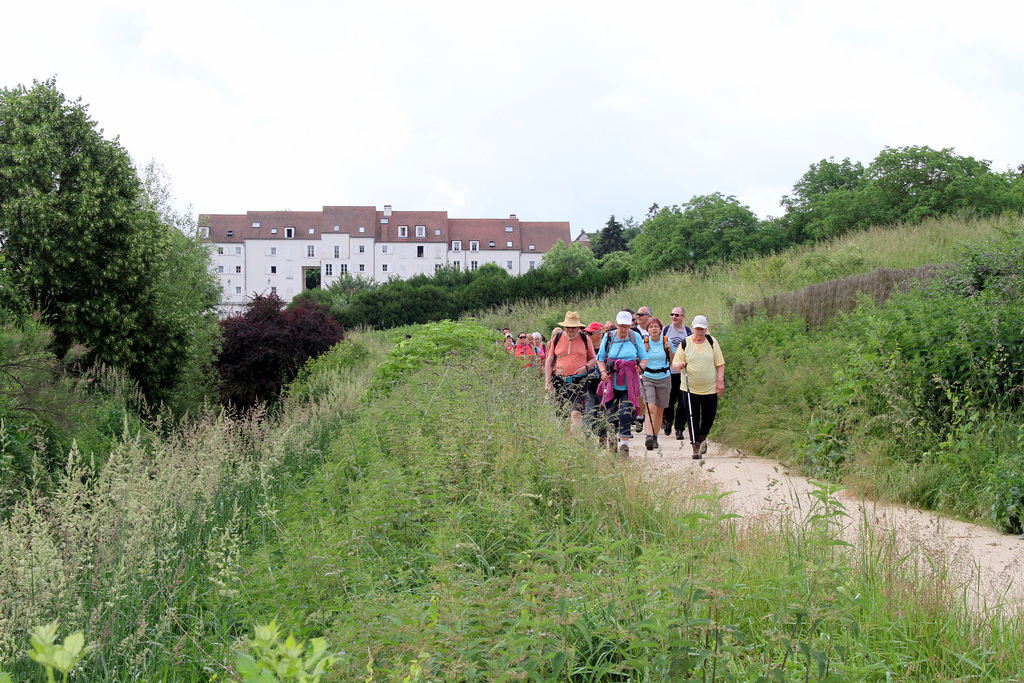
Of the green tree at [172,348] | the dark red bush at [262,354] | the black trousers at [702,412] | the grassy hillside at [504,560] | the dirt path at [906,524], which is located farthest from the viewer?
the dark red bush at [262,354]

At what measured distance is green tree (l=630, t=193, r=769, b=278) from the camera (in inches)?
1228

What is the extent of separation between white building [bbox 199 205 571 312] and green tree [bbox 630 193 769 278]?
52.7 m

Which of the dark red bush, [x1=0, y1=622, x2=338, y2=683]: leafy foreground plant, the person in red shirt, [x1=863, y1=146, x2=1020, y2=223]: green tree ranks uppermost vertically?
[x1=863, y1=146, x2=1020, y2=223]: green tree

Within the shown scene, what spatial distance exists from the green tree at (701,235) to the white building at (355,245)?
52707 mm

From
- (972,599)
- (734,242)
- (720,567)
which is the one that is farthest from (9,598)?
(734,242)

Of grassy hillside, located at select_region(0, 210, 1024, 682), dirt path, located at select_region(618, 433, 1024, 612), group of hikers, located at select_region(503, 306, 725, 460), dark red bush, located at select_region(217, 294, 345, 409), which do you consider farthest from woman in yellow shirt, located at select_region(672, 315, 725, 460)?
dark red bush, located at select_region(217, 294, 345, 409)

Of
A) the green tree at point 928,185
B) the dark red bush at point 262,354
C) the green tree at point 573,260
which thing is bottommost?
the dark red bush at point 262,354

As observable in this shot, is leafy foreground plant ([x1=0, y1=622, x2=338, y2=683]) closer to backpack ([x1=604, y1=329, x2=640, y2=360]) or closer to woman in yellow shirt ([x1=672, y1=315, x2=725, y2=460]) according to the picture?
backpack ([x1=604, y1=329, x2=640, y2=360])

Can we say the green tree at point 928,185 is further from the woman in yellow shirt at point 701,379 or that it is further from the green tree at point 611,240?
the green tree at point 611,240

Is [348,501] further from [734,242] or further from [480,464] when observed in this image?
[734,242]

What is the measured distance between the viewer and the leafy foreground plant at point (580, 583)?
2742mm

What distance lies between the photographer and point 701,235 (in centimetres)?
3147

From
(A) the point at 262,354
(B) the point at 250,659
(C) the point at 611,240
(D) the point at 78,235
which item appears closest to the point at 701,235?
(A) the point at 262,354

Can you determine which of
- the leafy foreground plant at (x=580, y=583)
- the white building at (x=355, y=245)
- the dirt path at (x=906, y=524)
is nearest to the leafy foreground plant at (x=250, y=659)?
the leafy foreground plant at (x=580, y=583)
